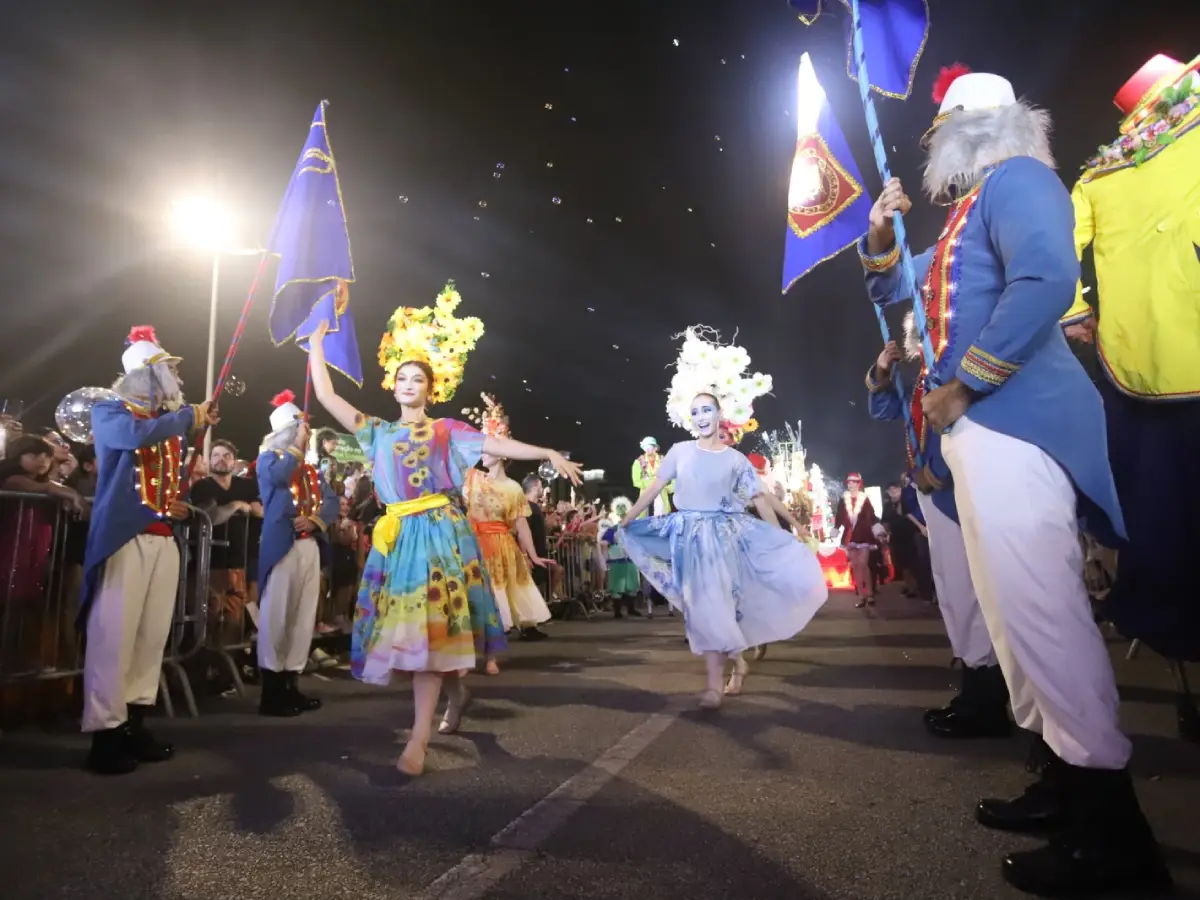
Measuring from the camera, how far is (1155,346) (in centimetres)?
304

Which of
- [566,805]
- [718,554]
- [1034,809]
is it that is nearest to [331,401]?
[566,805]

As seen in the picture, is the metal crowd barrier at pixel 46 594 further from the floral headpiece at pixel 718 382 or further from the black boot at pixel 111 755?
the floral headpiece at pixel 718 382

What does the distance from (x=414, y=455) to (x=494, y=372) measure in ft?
61.4

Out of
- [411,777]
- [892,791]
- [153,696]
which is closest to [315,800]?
[411,777]

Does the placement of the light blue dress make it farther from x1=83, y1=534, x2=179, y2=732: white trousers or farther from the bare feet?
x1=83, y1=534, x2=179, y2=732: white trousers

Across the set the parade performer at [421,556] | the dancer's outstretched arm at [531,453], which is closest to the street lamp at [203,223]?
the parade performer at [421,556]

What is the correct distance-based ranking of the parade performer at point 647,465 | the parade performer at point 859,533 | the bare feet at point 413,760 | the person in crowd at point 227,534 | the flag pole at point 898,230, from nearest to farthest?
the flag pole at point 898,230 < the bare feet at point 413,760 < the person in crowd at point 227,534 < the parade performer at point 647,465 < the parade performer at point 859,533

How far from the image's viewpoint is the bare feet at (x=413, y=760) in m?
3.64

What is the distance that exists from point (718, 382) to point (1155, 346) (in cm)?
623

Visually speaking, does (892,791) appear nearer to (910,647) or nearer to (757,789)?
(757,789)

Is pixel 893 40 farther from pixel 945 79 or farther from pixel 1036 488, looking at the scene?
pixel 1036 488

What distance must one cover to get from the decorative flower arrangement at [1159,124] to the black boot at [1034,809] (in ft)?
7.96

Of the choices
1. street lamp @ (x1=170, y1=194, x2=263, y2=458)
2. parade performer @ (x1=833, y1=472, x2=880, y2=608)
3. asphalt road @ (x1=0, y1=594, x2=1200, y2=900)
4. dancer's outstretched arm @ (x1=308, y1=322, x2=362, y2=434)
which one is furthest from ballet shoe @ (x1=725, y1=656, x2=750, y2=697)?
parade performer @ (x1=833, y1=472, x2=880, y2=608)

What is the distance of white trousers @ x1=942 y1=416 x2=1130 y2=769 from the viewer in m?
2.21
